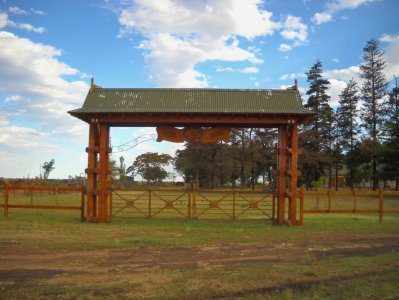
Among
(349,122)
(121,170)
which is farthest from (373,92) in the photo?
(121,170)

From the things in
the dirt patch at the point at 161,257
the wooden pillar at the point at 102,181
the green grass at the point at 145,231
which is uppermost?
the wooden pillar at the point at 102,181

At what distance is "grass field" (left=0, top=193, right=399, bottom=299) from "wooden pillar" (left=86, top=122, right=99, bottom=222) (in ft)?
4.44

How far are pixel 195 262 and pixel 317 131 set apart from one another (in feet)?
185

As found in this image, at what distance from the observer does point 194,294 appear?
22.3ft

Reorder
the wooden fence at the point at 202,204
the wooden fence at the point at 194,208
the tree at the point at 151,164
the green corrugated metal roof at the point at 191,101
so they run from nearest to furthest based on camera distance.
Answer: the green corrugated metal roof at the point at 191,101 < the wooden fence at the point at 202,204 < the wooden fence at the point at 194,208 < the tree at the point at 151,164

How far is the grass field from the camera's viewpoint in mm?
7004

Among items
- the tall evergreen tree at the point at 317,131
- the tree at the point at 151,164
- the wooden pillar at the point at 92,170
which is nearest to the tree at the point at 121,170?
the tree at the point at 151,164

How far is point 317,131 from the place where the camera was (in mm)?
63062

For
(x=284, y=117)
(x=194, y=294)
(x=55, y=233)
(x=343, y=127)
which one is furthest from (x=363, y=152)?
(x=194, y=294)

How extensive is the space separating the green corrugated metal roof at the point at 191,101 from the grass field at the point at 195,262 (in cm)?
470

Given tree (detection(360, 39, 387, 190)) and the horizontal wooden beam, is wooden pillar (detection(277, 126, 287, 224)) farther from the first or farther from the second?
tree (detection(360, 39, 387, 190))

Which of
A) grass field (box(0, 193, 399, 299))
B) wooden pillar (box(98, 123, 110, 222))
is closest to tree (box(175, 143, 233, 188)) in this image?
wooden pillar (box(98, 123, 110, 222))

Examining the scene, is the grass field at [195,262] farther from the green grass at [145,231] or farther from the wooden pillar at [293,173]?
the wooden pillar at [293,173]

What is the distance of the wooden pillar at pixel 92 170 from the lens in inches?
704
